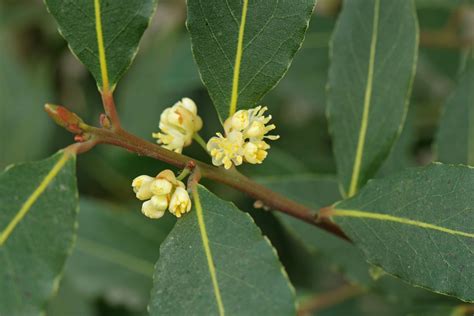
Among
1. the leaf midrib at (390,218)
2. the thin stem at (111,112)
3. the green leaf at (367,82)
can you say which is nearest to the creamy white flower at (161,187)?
the thin stem at (111,112)

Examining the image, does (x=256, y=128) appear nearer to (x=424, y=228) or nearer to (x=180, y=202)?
(x=180, y=202)

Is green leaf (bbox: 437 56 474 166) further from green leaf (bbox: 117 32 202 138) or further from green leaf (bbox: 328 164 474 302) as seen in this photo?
green leaf (bbox: 117 32 202 138)

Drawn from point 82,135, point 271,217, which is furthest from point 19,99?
point 82,135

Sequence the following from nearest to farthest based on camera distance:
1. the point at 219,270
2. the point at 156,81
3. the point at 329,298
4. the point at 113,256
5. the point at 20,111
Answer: the point at 219,270 → the point at 329,298 → the point at 113,256 → the point at 156,81 → the point at 20,111

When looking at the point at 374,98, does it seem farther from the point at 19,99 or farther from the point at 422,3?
the point at 19,99

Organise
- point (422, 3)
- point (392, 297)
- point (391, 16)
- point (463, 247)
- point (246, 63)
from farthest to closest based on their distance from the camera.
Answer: point (422, 3)
point (392, 297)
point (391, 16)
point (246, 63)
point (463, 247)

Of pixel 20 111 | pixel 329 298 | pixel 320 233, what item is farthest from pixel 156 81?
pixel 320 233
